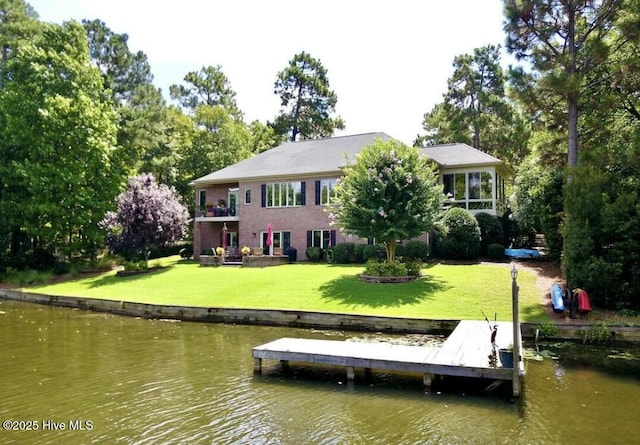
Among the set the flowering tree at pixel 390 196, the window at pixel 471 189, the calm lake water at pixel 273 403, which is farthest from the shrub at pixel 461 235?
the calm lake water at pixel 273 403

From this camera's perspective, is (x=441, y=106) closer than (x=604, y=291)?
No

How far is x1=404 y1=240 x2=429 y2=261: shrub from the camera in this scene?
2391cm

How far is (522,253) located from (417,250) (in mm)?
5044

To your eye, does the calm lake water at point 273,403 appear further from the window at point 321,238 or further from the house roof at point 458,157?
the window at point 321,238

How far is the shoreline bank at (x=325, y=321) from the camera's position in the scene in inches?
516

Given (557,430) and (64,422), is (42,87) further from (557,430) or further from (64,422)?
(557,430)

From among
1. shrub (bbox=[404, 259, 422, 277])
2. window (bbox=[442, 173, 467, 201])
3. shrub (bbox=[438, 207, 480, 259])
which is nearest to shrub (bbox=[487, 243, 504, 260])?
shrub (bbox=[438, 207, 480, 259])

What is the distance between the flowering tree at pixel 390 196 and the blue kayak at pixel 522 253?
586 cm

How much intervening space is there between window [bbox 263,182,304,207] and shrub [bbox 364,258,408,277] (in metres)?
10.6

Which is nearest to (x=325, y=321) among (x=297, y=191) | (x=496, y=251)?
(x=496, y=251)

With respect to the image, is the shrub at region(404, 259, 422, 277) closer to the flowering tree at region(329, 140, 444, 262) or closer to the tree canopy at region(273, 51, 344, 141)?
the flowering tree at region(329, 140, 444, 262)

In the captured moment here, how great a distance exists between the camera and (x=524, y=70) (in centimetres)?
1870

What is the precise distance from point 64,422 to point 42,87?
29.3m

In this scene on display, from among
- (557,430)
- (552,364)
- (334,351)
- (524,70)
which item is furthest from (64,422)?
(524,70)
